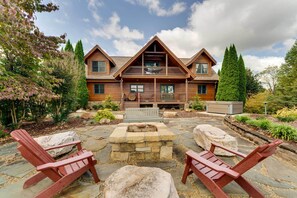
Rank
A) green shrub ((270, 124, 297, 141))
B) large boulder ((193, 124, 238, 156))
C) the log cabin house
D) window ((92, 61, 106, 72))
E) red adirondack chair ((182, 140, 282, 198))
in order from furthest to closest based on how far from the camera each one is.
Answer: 1. window ((92, 61, 106, 72))
2. the log cabin house
3. green shrub ((270, 124, 297, 141))
4. large boulder ((193, 124, 238, 156))
5. red adirondack chair ((182, 140, 282, 198))

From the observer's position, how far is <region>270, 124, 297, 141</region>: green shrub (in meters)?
3.42

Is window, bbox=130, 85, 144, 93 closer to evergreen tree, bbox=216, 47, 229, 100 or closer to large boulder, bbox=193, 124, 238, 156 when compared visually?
evergreen tree, bbox=216, 47, 229, 100

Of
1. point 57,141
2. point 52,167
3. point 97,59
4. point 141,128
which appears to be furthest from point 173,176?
point 97,59

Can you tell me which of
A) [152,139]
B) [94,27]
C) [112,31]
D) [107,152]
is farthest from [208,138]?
[112,31]

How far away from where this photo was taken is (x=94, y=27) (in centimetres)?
1185

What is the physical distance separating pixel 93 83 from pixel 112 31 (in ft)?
19.1

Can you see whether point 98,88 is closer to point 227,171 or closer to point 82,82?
point 82,82

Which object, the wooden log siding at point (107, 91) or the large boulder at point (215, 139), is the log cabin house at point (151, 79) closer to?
the wooden log siding at point (107, 91)

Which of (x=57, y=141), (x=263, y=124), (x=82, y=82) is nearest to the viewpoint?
(x=57, y=141)

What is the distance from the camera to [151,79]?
13.7m

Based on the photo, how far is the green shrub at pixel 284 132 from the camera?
342cm

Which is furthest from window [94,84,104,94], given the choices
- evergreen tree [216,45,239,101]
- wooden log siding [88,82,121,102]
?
evergreen tree [216,45,239,101]

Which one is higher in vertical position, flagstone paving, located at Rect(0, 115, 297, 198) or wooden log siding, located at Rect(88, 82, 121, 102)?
wooden log siding, located at Rect(88, 82, 121, 102)

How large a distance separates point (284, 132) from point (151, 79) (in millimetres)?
11058
